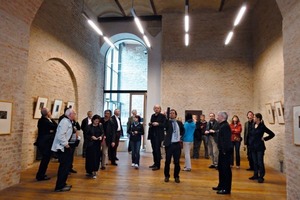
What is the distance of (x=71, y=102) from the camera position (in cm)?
940

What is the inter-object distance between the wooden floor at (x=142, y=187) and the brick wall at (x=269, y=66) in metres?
1.19

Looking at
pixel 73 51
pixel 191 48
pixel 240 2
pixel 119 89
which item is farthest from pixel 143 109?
pixel 240 2

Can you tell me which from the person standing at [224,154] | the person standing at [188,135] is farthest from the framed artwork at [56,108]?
the person standing at [224,154]

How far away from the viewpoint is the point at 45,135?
576 cm

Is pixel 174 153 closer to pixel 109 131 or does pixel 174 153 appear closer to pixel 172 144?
pixel 172 144

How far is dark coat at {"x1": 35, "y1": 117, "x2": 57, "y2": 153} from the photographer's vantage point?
18.7ft

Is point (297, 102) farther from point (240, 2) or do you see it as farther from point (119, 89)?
point (119, 89)

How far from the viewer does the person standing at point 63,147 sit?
4734 mm

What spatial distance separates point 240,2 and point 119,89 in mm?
6606

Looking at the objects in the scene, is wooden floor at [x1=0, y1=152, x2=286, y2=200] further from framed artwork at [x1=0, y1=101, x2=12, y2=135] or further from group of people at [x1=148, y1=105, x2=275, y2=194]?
framed artwork at [x1=0, y1=101, x2=12, y2=135]

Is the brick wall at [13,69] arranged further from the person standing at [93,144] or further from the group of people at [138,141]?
the person standing at [93,144]

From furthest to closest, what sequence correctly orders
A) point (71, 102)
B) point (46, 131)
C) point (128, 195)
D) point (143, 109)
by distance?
point (143, 109)
point (71, 102)
point (46, 131)
point (128, 195)

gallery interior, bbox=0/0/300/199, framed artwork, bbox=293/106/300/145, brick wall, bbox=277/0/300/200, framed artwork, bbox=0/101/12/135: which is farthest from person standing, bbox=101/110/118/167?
framed artwork, bbox=293/106/300/145

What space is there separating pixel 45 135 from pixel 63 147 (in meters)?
1.26
